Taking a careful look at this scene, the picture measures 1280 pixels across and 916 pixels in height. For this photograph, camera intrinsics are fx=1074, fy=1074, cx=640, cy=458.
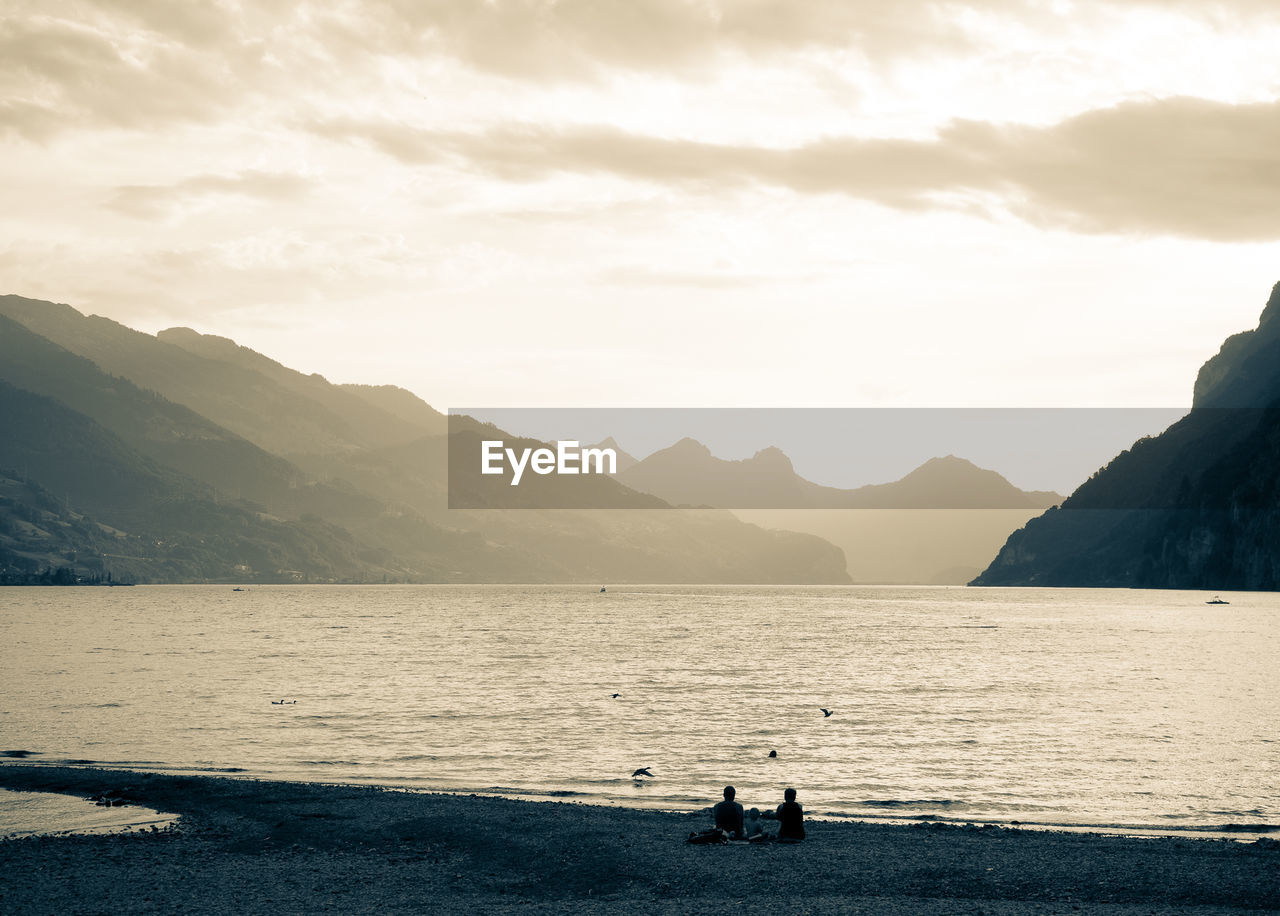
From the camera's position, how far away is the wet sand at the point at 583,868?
26.6m

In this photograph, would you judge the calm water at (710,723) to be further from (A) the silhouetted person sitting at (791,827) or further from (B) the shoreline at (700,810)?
(A) the silhouetted person sitting at (791,827)

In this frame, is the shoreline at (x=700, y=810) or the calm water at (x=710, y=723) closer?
the shoreline at (x=700, y=810)

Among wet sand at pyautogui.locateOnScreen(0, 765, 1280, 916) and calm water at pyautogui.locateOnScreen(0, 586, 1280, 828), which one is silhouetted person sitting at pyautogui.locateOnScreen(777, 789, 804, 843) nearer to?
wet sand at pyautogui.locateOnScreen(0, 765, 1280, 916)

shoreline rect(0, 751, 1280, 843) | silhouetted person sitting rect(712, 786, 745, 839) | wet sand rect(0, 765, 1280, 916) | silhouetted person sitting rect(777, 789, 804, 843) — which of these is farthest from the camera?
shoreline rect(0, 751, 1280, 843)

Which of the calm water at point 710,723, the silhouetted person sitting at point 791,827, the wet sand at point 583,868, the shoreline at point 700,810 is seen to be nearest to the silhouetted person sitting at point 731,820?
the wet sand at point 583,868

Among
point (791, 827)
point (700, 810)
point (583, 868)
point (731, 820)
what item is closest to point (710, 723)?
point (700, 810)

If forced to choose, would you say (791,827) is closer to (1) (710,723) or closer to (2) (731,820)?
(2) (731,820)

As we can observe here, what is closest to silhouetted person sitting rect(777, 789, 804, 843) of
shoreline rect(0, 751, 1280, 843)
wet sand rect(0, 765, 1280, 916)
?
wet sand rect(0, 765, 1280, 916)

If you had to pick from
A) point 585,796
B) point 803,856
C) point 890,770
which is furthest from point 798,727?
point 803,856

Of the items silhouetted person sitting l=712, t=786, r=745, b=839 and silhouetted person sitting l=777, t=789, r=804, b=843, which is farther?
silhouetted person sitting l=777, t=789, r=804, b=843

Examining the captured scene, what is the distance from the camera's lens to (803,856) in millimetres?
31781

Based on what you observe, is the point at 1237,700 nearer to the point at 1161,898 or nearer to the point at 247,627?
the point at 1161,898

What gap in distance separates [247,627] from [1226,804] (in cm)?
18335

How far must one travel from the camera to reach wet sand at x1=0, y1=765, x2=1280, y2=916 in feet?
87.4
